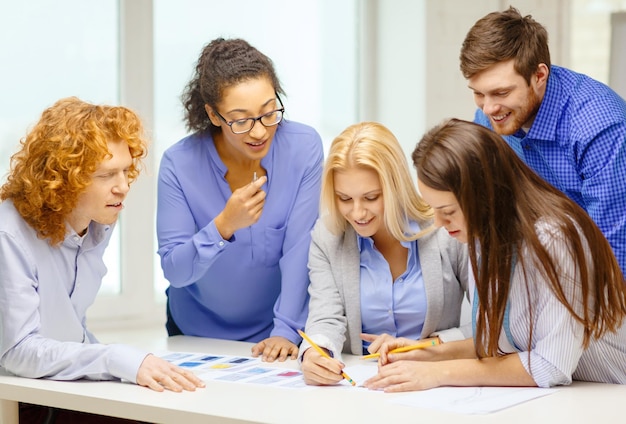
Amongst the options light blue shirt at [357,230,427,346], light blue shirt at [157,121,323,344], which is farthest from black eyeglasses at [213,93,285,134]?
light blue shirt at [357,230,427,346]

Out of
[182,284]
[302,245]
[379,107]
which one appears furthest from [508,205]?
[379,107]

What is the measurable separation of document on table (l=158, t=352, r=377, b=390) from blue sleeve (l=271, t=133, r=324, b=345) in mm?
177

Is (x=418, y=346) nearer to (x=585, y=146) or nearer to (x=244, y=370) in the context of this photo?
(x=244, y=370)

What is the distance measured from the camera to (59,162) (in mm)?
1971

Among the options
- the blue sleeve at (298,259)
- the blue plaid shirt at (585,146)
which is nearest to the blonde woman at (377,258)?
the blue sleeve at (298,259)

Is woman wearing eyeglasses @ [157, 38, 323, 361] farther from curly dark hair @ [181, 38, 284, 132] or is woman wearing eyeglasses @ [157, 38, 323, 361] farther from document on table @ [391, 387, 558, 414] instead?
document on table @ [391, 387, 558, 414]

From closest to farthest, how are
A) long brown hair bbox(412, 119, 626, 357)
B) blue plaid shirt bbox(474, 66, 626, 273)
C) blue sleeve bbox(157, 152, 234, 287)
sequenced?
long brown hair bbox(412, 119, 626, 357) → blue plaid shirt bbox(474, 66, 626, 273) → blue sleeve bbox(157, 152, 234, 287)

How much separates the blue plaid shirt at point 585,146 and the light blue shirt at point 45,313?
1108 millimetres

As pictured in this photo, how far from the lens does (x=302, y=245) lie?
93.4 inches

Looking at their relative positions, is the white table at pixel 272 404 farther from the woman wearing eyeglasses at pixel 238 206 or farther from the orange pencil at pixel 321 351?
the woman wearing eyeglasses at pixel 238 206

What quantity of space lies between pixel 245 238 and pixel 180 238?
18 cm

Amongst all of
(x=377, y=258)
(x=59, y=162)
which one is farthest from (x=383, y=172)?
(x=59, y=162)

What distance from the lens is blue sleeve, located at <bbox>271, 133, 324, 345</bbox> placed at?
232cm

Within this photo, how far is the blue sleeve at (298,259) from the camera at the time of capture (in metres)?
2.32
